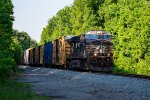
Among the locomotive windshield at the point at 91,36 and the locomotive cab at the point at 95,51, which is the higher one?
the locomotive windshield at the point at 91,36

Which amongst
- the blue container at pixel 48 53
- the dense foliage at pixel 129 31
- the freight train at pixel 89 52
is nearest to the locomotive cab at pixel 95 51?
the freight train at pixel 89 52

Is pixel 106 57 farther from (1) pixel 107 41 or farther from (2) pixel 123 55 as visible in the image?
(2) pixel 123 55

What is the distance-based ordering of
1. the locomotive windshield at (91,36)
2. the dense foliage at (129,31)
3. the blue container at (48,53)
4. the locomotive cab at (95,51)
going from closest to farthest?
the locomotive cab at (95,51)
the locomotive windshield at (91,36)
the dense foliage at (129,31)
the blue container at (48,53)

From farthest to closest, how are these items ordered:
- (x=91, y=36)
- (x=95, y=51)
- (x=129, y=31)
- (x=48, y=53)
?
(x=48, y=53)
(x=129, y=31)
(x=91, y=36)
(x=95, y=51)

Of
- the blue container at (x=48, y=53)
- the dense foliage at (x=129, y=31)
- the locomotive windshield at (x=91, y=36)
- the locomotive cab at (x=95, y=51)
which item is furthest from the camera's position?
the blue container at (x=48, y=53)

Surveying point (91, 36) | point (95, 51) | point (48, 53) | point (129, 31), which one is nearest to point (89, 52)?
point (95, 51)

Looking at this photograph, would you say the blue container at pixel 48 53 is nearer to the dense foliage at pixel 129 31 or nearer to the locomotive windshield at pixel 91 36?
the dense foliage at pixel 129 31

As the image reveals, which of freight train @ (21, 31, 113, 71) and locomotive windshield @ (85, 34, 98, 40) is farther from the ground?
locomotive windshield @ (85, 34, 98, 40)

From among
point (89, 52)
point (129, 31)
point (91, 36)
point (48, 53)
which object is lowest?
point (89, 52)

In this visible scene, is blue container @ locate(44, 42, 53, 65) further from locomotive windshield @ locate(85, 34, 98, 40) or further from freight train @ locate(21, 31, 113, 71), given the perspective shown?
locomotive windshield @ locate(85, 34, 98, 40)

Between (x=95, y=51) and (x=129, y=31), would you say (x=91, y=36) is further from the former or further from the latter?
(x=129, y=31)

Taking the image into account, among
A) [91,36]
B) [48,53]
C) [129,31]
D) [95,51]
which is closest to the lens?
[95,51]

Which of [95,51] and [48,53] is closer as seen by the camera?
[95,51]

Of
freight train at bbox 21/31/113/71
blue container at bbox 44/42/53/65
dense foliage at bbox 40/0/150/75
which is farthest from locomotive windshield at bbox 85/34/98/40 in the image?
blue container at bbox 44/42/53/65
